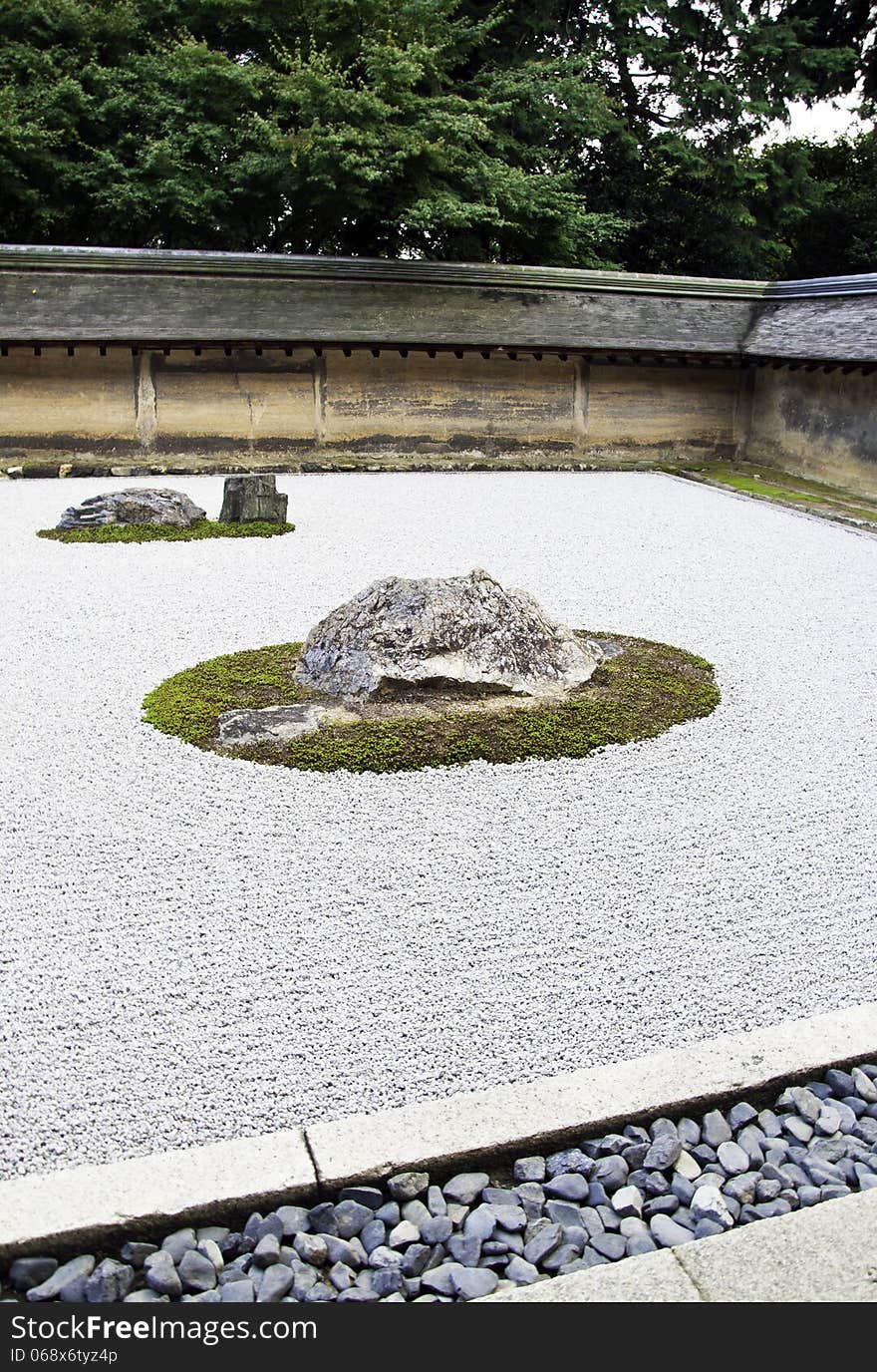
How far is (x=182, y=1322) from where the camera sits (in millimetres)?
2057

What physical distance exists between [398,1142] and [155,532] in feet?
28.1

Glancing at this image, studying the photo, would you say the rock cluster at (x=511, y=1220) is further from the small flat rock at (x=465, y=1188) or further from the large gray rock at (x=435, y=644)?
the large gray rock at (x=435, y=644)

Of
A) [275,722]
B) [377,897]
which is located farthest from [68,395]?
[377,897]

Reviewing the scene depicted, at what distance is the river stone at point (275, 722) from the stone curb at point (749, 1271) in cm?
326

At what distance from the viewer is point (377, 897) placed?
12.2 ft

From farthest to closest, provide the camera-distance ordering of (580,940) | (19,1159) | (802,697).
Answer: (802,697) → (580,940) → (19,1159)

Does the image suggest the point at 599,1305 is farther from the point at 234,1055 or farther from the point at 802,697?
the point at 802,697

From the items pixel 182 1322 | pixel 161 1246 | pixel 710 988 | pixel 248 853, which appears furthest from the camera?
pixel 248 853

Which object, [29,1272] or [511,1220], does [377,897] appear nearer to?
[511,1220]

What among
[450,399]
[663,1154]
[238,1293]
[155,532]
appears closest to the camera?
[238,1293]

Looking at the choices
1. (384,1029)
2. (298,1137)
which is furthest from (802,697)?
(298,1137)

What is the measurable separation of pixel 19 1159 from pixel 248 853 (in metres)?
1.65

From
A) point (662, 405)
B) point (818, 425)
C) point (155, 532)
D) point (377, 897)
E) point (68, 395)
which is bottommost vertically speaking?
point (377, 897)

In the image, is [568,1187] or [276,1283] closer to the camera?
[276,1283]
